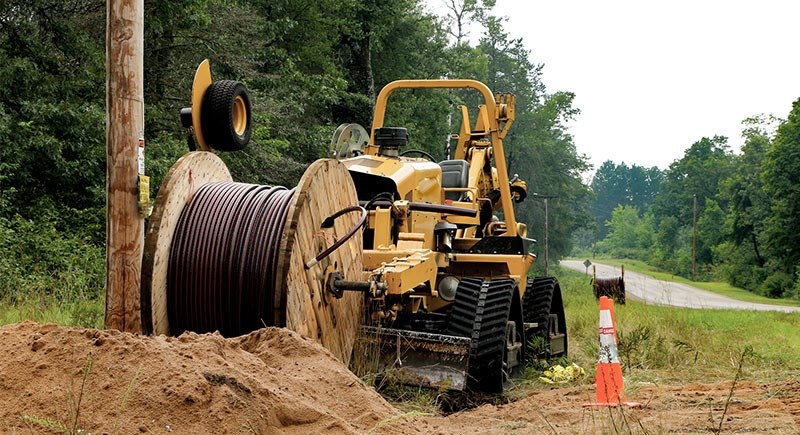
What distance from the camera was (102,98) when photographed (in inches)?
617

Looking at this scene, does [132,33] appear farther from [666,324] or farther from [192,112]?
[666,324]

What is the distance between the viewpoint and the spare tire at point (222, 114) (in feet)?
24.4

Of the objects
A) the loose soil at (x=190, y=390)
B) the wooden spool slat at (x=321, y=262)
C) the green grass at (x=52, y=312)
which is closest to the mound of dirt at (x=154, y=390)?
the loose soil at (x=190, y=390)

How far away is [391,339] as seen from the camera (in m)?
7.69

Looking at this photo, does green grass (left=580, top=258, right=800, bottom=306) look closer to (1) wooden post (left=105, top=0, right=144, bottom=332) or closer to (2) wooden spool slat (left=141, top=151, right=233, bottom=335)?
(2) wooden spool slat (left=141, top=151, right=233, bottom=335)

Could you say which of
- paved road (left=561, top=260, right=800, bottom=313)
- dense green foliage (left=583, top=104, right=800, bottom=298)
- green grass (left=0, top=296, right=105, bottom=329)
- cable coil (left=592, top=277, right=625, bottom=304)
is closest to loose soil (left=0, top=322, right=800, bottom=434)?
green grass (left=0, top=296, right=105, bottom=329)

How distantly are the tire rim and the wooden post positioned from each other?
1.38 meters

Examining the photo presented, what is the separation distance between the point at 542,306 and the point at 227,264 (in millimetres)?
5122

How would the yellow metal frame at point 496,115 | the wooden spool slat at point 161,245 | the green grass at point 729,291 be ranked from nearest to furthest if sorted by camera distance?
the wooden spool slat at point 161,245
the yellow metal frame at point 496,115
the green grass at point 729,291

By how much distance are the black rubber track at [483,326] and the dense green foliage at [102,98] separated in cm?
381

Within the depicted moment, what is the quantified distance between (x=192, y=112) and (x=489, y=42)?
7089 centimetres

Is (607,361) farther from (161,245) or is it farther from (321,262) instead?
(161,245)

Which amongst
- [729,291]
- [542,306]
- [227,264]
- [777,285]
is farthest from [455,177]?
[729,291]

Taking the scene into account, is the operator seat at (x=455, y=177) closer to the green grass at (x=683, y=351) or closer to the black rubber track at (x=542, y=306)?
the black rubber track at (x=542, y=306)
